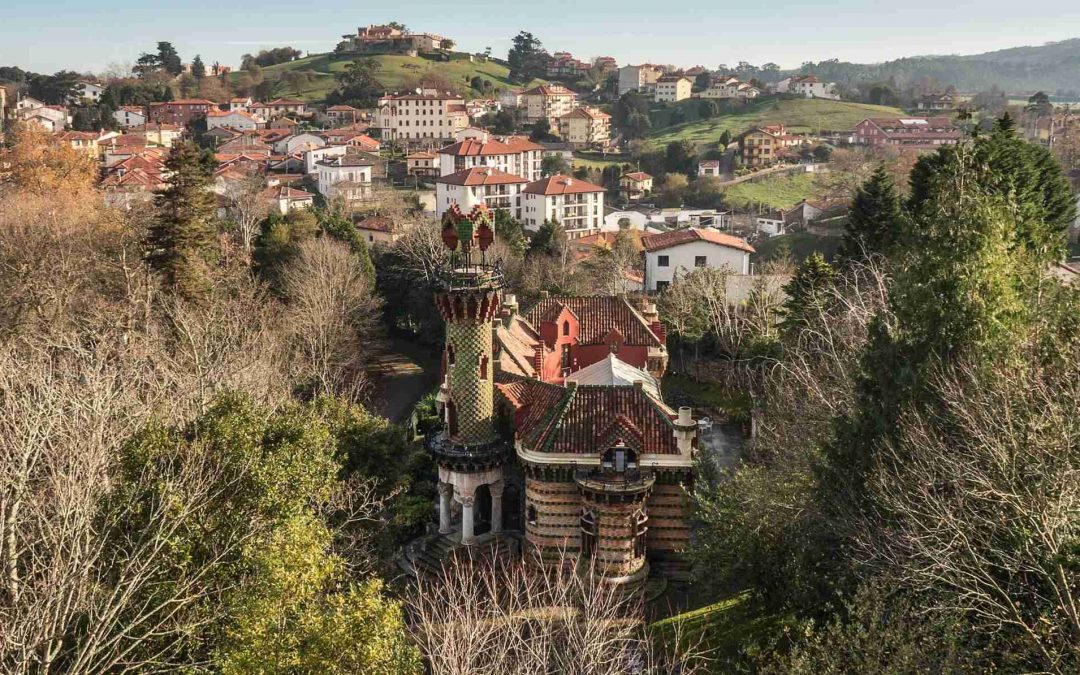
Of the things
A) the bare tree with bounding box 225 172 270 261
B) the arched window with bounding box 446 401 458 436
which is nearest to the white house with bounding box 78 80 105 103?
the bare tree with bounding box 225 172 270 261

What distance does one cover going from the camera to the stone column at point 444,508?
27.3 metres

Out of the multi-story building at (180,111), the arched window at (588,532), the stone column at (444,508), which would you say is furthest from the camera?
the multi-story building at (180,111)

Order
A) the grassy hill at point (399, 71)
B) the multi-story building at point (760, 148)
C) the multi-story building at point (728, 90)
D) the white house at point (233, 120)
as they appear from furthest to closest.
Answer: the multi-story building at point (728, 90) → the grassy hill at point (399, 71) → the white house at point (233, 120) → the multi-story building at point (760, 148)

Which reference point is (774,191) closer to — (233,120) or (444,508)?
(233,120)

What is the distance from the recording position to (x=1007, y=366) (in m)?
17.9

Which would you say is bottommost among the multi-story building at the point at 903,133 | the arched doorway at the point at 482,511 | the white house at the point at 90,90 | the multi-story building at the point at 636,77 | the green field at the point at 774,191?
the arched doorway at the point at 482,511

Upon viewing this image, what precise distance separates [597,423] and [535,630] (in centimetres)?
674

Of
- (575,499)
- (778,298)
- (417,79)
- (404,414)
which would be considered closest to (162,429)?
(575,499)

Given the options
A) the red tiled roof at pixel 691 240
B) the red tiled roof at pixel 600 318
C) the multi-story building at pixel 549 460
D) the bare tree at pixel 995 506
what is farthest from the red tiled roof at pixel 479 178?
the bare tree at pixel 995 506

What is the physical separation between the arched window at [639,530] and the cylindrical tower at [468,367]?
4375 mm

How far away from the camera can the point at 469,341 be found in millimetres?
26281

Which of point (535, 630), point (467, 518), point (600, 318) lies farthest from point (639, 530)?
point (600, 318)

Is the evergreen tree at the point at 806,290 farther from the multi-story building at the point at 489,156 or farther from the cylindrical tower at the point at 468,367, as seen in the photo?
the multi-story building at the point at 489,156

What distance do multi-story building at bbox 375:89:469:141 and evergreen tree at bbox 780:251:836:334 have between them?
310 feet
